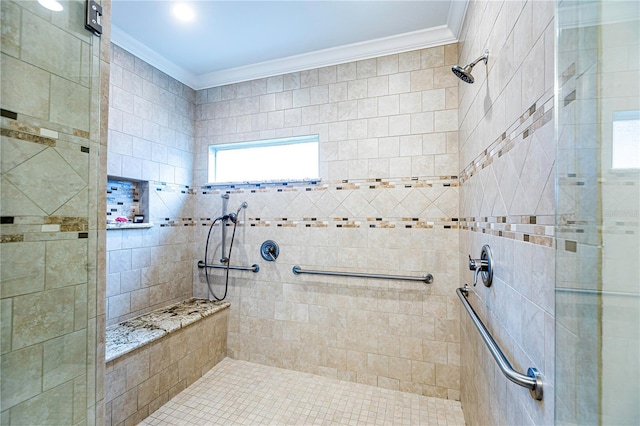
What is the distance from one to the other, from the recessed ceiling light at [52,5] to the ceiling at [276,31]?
115cm

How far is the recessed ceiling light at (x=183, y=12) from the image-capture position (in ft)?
5.86

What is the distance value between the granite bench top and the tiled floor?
1.70 feet

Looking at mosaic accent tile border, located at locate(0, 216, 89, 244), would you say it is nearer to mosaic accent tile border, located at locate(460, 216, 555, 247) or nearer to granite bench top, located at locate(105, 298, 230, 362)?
granite bench top, located at locate(105, 298, 230, 362)

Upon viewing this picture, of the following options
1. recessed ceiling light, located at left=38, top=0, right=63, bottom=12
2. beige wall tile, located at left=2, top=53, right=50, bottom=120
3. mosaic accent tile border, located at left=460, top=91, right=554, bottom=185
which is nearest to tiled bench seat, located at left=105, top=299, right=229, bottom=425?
beige wall tile, located at left=2, top=53, right=50, bottom=120

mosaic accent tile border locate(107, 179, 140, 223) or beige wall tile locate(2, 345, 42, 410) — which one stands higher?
mosaic accent tile border locate(107, 179, 140, 223)

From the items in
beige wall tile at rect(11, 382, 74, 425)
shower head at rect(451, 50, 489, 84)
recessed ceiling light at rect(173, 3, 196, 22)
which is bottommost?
beige wall tile at rect(11, 382, 74, 425)

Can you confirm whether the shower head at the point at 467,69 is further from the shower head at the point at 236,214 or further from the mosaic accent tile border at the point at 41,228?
the shower head at the point at 236,214

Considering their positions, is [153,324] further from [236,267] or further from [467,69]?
[467,69]

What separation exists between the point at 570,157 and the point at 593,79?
0.52ft

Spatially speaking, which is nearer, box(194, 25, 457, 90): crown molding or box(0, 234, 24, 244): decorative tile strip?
box(0, 234, 24, 244): decorative tile strip

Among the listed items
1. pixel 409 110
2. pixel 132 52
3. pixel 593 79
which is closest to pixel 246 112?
pixel 132 52

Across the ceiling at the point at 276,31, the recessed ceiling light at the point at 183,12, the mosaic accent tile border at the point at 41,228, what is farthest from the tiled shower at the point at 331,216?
the recessed ceiling light at the point at 183,12

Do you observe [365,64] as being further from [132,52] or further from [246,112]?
[132,52]

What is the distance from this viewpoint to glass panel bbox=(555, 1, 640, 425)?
481 mm
